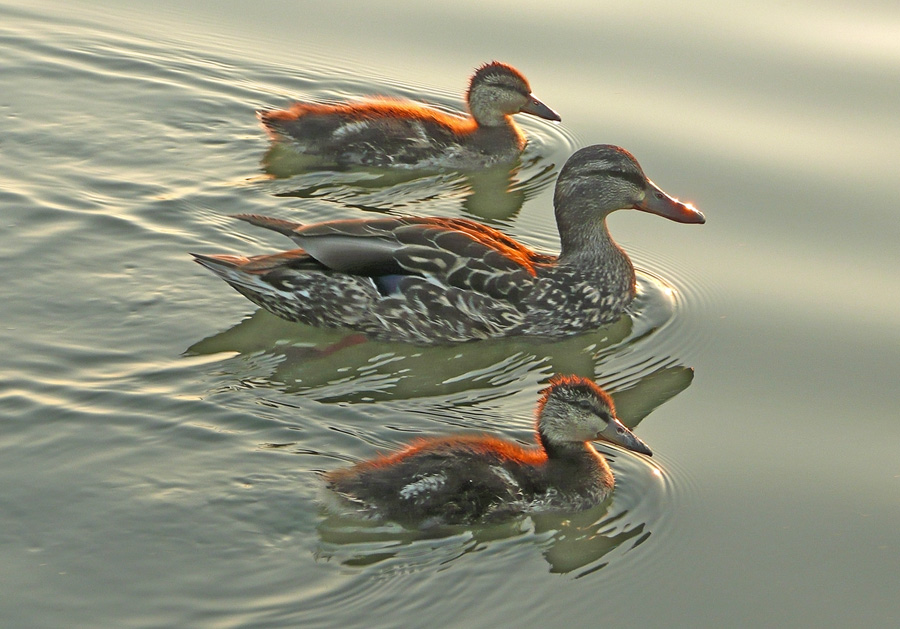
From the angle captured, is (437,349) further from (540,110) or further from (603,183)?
(540,110)

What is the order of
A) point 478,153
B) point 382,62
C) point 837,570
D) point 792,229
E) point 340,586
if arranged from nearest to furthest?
point 340,586
point 837,570
point 792,229
point 478,153
point 382,62

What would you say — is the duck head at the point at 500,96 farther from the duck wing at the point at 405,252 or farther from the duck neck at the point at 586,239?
the duck wing at the point at 405,252

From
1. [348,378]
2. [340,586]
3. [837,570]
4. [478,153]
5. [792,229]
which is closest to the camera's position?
[340,586]

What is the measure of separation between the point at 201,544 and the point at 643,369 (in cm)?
258

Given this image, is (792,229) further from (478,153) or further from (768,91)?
(478,153)

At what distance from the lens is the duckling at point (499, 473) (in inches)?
210

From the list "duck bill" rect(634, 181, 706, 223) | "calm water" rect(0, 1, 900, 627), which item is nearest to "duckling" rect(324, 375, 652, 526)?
"calm water" rect(0, 1, 900, 627)

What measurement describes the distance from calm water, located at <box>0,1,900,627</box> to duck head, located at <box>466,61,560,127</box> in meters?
0.30

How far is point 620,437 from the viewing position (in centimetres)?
577

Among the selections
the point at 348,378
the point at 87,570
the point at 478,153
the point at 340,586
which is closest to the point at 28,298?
the point at 348,378

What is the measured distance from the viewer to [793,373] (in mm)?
6625

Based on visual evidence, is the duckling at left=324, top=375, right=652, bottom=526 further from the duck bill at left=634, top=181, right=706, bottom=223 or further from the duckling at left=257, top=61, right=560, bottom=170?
the duckling at left=257, top=61, right=560, bottom=170

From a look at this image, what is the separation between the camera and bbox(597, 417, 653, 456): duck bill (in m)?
5.76

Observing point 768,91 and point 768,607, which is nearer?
point 768,607
